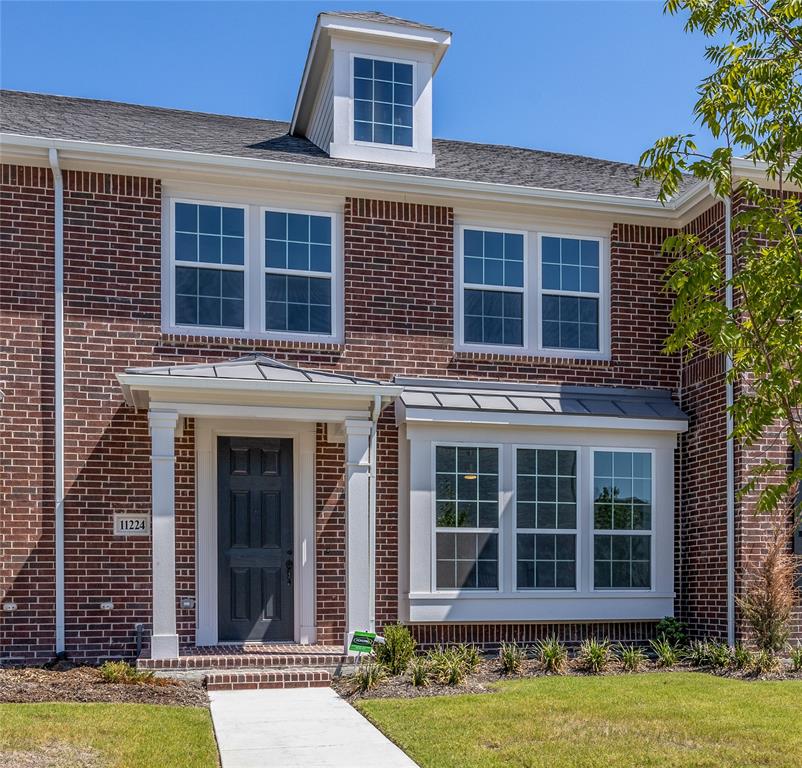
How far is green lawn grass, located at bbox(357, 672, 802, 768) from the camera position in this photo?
6.54 m

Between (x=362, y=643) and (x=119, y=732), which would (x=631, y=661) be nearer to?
(x=362, y=643)

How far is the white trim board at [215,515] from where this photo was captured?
Result: 1090cm

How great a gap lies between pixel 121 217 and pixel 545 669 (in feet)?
22.2

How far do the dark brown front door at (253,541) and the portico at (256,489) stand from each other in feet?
0.04

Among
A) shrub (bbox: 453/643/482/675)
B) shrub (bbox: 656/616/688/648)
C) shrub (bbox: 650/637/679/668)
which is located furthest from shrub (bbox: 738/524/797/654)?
shrub (bbox: 453/643/482/675)

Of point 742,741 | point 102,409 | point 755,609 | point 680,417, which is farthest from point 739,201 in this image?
point 102,409

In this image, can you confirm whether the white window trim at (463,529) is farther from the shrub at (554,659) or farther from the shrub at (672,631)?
the shrub at (672,631)

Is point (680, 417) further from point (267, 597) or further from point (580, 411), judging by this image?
point (267, 597)

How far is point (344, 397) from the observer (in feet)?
34.2

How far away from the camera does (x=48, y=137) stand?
426 inches

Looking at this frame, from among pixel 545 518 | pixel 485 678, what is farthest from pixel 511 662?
pixel 545 518

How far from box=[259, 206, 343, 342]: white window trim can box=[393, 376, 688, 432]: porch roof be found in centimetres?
102

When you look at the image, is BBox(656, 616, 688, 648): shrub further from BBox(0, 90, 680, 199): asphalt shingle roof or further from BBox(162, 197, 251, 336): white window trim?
BBox(162, 197, 251, 336): white window trim

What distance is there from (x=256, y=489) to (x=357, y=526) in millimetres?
1557
